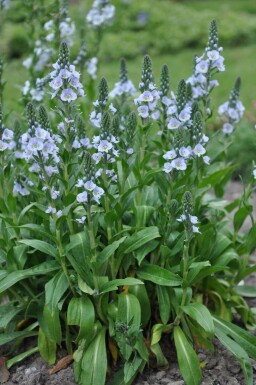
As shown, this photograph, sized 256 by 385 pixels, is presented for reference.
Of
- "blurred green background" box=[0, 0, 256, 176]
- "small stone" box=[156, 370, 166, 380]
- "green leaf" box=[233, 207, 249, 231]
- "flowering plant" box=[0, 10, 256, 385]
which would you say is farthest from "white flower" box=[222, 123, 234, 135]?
"blurred green background" box=[0, 0, 256, 176]

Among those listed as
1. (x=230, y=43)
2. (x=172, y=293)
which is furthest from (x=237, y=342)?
(x=230, y=43)

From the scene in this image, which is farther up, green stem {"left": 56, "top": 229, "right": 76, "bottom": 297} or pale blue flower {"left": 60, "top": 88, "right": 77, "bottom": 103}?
pale blue flower {"left": 60, "top": 88, "right": 77, "bottom": 103}

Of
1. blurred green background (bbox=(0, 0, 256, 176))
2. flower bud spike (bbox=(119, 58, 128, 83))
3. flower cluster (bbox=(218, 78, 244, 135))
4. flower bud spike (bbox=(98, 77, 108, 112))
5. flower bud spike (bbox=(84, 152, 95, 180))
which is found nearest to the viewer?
flower bud spike (bbox=(84, 152, 95, 180))

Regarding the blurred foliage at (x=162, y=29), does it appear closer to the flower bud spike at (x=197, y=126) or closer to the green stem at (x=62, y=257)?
the flower bud spike at (x=197, y=126)

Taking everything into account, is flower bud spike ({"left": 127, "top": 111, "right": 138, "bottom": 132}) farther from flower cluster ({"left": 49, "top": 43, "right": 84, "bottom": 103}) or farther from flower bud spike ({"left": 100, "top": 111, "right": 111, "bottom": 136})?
flower cluster ({"left": 49, "top": 43, "right": 84, "bottom": 103})

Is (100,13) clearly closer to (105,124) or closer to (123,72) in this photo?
(123,72)

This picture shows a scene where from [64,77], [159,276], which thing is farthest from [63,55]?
[159,276]
